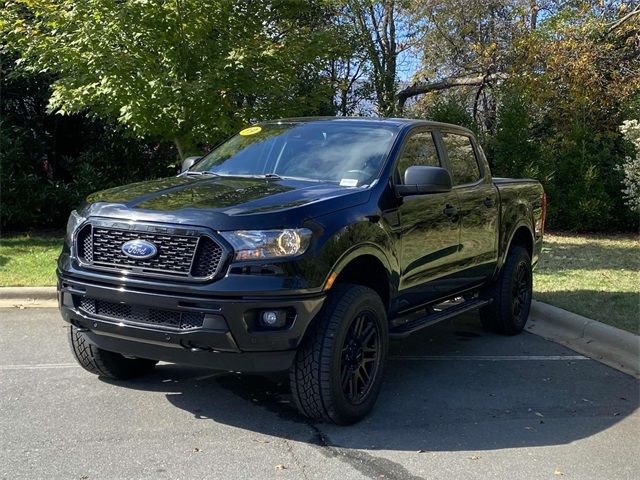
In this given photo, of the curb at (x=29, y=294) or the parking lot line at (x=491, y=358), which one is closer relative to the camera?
the parking lot line at (x=491, y=358)

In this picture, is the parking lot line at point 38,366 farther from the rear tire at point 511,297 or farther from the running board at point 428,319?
the rear tire at point 511,297

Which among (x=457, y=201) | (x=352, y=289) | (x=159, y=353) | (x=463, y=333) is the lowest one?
(x=463, y=333)

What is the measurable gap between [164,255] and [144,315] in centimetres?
36

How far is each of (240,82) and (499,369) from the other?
520 cm

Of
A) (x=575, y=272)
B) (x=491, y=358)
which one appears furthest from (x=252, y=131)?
(x=575, y=272)

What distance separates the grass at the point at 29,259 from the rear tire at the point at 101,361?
3.25m

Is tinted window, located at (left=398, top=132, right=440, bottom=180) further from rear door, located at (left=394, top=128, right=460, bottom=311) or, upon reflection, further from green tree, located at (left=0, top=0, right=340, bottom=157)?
green tree, located at (left=0, top=0, right=340, bottom=157)

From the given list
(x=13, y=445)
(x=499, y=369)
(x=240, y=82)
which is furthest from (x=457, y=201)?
(x=240, y=82)

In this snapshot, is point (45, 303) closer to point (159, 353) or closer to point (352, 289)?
point (159, 353)

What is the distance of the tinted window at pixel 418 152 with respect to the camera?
510cm

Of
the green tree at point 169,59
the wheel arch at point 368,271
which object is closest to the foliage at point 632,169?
the green tree at point 169,59

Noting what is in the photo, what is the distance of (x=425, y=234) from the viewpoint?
5.06m

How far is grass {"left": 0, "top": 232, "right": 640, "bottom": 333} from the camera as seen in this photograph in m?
7.24

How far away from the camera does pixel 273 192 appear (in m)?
4.34
